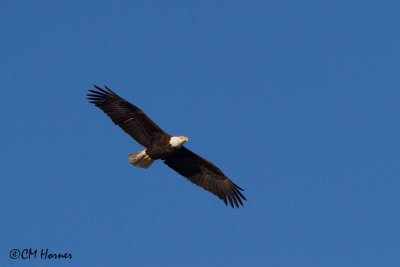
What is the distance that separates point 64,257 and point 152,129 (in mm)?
3564

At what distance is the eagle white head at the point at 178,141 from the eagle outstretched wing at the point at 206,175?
0.95 m

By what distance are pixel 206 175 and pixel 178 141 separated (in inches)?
68.8

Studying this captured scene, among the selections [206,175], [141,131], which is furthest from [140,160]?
[206,175]

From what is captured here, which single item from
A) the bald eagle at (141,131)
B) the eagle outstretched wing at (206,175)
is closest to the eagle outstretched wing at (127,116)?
the bald eagle at (141,131)

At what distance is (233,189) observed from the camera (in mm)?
14000

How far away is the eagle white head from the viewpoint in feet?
41.6

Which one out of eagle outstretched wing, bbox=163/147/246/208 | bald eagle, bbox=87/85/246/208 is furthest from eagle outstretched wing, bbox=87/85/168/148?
eagle outstretched wing, bbox=163/147/246/208

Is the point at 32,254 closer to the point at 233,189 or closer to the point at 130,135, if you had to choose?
the point at 130,135

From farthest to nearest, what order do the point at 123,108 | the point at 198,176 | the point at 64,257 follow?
the point at 198,176 < the point at 123,108 < the point at 64,257

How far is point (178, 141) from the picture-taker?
12.7m

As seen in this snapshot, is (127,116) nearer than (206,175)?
Yes

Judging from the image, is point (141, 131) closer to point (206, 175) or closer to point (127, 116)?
point (127, 116)

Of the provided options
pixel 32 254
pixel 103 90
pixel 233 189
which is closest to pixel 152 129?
pixel 103 90

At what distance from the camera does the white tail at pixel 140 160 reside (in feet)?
43.1
